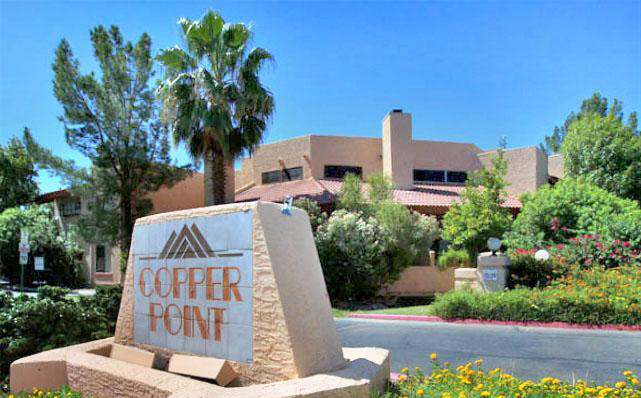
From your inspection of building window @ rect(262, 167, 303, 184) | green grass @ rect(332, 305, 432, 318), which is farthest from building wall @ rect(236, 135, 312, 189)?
green grass @ rect(332, 305, 432, 318)

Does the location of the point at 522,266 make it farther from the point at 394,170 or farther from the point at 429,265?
the point at 394,170

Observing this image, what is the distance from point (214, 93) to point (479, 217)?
38.2ft

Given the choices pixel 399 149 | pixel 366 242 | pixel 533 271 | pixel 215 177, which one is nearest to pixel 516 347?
pixel 533 271

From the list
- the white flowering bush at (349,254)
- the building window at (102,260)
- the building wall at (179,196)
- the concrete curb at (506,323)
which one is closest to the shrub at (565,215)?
the white flowering bush at (349,254)

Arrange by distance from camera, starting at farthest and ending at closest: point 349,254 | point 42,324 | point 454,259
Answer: point 454,259 → point 349,254 → point 42,324

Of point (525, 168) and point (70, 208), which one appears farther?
point (70, 208)

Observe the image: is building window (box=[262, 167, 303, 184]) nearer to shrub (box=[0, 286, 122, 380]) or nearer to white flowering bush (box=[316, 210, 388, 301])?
white flowering bush (box=[316, 210, 388, 301])

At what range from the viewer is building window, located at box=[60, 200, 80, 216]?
3197cm

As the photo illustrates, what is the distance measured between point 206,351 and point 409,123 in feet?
75.3

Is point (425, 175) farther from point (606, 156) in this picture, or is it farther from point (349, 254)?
point (349, 254)

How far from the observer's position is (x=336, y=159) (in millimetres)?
28328

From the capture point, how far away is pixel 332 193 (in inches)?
964

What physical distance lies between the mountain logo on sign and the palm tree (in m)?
13.9

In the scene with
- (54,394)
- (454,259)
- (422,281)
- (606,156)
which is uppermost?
(606,156)
